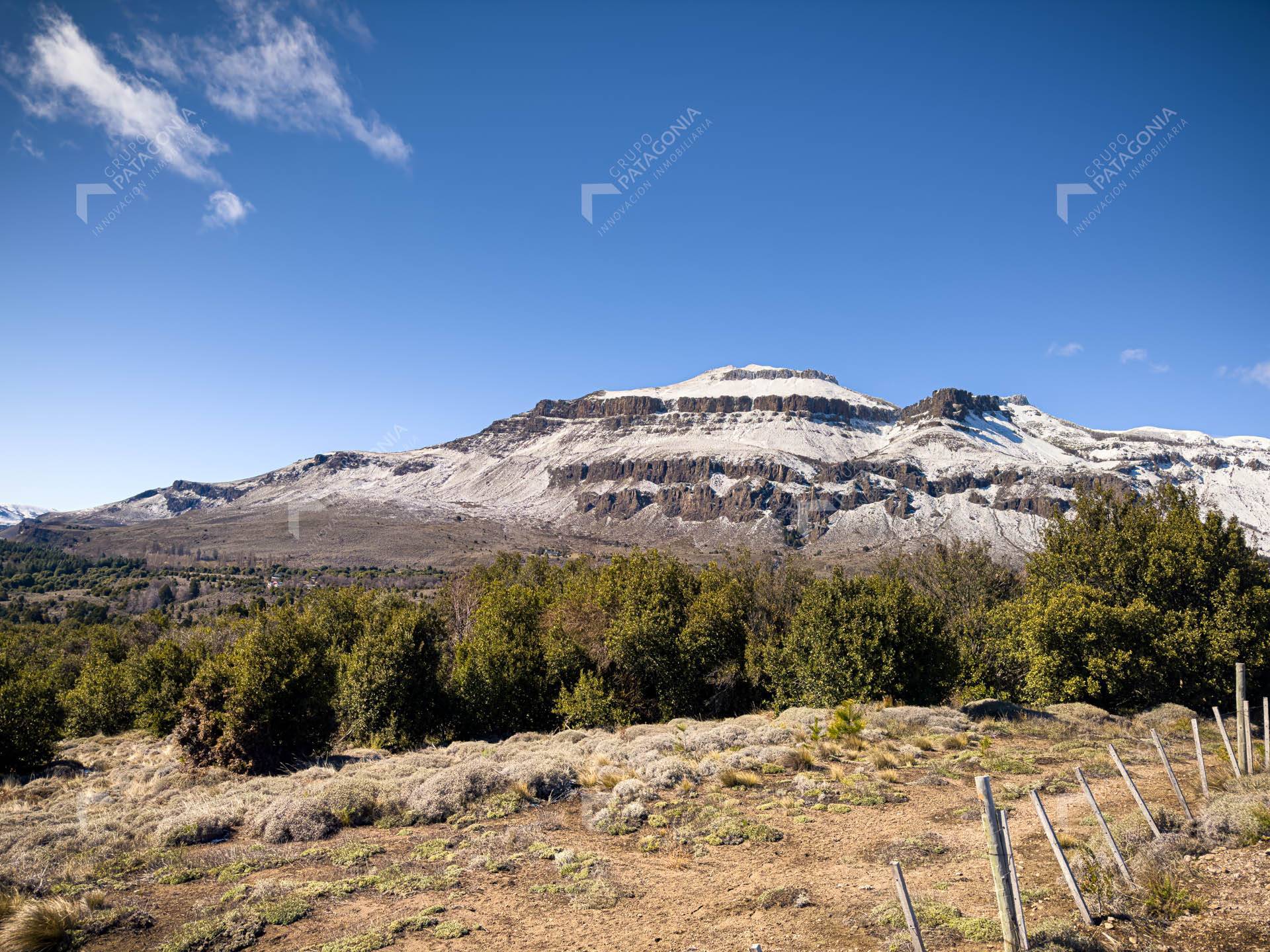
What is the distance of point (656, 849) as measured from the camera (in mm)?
13312

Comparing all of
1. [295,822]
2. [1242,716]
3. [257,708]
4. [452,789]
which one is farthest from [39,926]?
[1242,716]

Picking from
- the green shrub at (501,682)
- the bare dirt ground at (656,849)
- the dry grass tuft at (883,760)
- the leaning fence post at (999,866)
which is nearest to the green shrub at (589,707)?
the green shrub at (501,682)

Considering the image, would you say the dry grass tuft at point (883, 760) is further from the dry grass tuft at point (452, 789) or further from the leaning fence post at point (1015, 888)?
the leaning fence post at point (1015, 888)

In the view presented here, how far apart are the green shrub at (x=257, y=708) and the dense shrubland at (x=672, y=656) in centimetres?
7

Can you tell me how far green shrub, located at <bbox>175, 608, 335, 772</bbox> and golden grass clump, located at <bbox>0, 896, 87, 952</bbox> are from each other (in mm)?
12975

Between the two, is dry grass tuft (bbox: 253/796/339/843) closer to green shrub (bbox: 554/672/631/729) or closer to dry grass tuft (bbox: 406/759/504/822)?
dry grass tuft (bbox: 406/759/504/822)

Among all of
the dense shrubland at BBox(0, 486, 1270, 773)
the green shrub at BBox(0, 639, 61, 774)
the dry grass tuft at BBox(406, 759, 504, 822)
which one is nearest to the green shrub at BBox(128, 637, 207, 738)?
the dense shrubland at BBox(0, 486, 1270, 773)

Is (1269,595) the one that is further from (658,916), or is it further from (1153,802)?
(658,916)

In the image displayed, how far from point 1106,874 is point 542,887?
9333 millimetres

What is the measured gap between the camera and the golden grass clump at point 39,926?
31.4 feet

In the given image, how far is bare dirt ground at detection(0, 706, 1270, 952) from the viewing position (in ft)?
30.6

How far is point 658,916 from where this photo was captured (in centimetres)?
1027

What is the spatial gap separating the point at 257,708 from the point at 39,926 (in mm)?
13909

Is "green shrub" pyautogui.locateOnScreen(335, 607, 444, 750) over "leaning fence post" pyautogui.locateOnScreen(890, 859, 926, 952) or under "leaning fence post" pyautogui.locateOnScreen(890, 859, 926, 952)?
under
